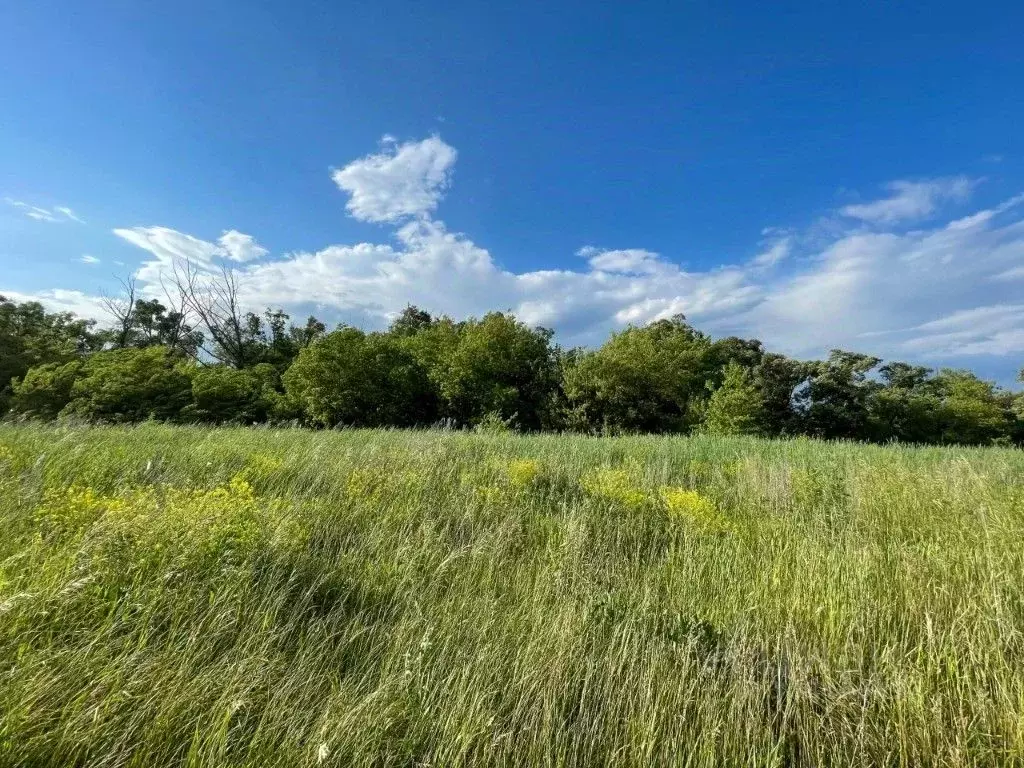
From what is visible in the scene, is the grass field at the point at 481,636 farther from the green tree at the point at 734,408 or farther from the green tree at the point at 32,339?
the green tree at the point at 32,339

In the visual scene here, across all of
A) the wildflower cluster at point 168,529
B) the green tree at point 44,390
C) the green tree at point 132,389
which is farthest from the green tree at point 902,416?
the green tree at point 44,390

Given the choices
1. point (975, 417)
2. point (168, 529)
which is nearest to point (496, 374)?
point (168, 529)

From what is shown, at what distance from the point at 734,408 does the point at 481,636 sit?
2844cm

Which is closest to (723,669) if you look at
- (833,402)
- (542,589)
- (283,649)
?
(542,589)

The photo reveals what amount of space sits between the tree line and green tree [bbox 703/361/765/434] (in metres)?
0.10

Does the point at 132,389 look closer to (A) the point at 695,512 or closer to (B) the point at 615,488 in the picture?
(B) the point at 615,488

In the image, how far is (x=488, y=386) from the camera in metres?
32.1

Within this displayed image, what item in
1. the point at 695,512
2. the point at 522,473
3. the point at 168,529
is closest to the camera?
the point at 168,529

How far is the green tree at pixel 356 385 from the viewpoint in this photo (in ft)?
101

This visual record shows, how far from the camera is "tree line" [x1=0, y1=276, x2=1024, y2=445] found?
27.7 metres

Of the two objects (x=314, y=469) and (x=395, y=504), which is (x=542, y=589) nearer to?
(x=395, y=504)

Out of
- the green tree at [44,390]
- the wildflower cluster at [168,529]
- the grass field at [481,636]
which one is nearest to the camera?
the grass field at [481,636]

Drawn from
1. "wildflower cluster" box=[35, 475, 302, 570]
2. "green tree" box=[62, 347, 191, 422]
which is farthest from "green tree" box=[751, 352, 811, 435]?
"green tree" box=[62, 347, 191, 422]

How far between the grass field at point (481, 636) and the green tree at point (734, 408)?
2378 centimetres
